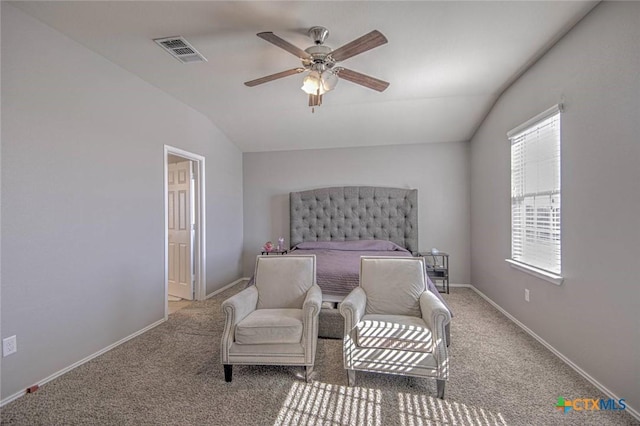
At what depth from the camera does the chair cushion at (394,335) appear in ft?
6.54

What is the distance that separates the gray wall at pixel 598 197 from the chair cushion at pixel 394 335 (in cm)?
122

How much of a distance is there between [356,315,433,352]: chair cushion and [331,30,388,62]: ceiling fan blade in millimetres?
1969

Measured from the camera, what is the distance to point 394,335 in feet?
6.67

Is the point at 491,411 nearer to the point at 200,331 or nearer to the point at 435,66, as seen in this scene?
the point at 200,331

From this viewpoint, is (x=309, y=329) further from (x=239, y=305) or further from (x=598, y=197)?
(x=598, y=197)

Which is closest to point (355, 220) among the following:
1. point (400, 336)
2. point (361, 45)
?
point (400, 336)

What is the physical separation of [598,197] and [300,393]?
2531 mm

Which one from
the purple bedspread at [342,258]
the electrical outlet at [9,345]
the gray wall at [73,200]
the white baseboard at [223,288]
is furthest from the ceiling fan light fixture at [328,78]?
the white baseboard at [223,288]

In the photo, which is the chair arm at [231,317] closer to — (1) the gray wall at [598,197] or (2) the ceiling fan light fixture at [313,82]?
(2) the ceiling fan light fixture at [313,82]

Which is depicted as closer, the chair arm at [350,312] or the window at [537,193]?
the chair arm at [350,312]

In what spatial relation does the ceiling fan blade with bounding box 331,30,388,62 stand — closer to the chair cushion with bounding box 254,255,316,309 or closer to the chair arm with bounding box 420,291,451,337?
the chair cushion with bounding box 254,255,316,309

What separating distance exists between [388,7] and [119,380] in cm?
345

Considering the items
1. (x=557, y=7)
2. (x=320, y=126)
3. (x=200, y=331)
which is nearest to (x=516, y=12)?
(x=557, y=7)

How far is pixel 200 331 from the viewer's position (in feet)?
10.2
